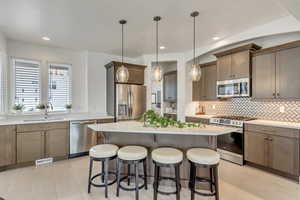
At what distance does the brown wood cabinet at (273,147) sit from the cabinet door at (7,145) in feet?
15.9

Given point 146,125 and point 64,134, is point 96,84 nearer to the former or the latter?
point 64,134

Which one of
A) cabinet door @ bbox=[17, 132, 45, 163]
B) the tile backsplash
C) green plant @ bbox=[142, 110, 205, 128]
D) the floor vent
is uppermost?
the tile backsplash

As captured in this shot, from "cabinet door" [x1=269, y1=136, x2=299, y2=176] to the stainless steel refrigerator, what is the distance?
10.7 feet

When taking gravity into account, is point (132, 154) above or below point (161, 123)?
below

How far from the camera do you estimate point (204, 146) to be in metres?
2.53

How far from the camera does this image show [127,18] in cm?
292

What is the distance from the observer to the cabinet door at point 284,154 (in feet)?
8.98

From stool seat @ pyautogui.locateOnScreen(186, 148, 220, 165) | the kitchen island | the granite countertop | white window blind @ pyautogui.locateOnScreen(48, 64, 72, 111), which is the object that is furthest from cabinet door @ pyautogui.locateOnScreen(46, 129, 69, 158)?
stool seat @ pyautogui.locateOnScreen(186, 148, 220, 165)

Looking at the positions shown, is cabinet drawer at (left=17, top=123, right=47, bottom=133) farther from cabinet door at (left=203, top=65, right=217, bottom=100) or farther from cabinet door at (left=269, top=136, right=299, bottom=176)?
cabinet door at (left=269, top=136, right=299, bottom=176)

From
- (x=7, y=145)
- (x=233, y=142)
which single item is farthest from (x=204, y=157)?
(x=7, y=145)

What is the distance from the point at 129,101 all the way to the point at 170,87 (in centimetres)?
202

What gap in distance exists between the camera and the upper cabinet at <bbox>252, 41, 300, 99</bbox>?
2.97 m

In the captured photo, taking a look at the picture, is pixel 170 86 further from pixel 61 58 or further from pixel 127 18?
pixel 61 58

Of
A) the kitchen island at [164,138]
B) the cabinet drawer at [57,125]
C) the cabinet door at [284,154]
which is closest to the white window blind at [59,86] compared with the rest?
the cabinet drawer at [57,125]
